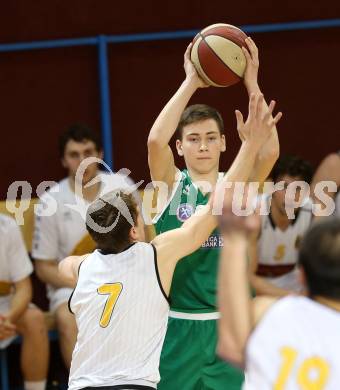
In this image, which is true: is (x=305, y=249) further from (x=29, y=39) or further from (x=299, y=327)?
(x=29, y=39)

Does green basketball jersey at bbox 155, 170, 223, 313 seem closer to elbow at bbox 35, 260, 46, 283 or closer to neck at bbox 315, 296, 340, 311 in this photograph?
neck at bbox 315, 296, 340, 311

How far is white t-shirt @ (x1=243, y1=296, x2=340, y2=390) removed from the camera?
2.57 m

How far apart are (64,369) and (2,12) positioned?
2.89m

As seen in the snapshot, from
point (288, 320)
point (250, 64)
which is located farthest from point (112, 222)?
point (288, 320)

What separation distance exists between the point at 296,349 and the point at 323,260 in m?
0.26

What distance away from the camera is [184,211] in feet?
16.0

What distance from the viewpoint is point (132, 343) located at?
3.86m

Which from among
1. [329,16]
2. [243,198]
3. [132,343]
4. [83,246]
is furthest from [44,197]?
[243,198]

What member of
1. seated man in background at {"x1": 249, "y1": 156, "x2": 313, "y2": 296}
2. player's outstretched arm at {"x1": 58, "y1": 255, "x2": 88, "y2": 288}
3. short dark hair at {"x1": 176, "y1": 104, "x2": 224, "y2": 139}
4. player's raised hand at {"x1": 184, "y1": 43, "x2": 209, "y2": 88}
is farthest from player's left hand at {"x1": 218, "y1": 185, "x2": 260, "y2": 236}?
seated man in background at {"x1": 249, "y1": 156, "x2": 313, "y2": 296}

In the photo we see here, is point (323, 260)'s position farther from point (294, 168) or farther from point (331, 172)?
point (331, 172)

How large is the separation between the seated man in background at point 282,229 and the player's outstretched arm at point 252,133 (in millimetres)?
2661

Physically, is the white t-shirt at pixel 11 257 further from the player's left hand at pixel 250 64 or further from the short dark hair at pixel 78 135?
the player's left hand at pixel 250 64

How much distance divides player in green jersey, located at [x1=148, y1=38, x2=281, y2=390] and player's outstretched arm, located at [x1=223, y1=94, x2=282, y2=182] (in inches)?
17.3

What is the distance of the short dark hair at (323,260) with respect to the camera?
2.60m
